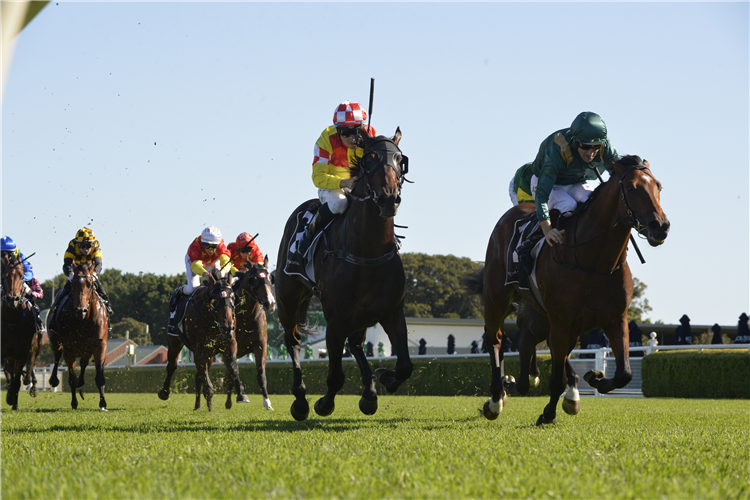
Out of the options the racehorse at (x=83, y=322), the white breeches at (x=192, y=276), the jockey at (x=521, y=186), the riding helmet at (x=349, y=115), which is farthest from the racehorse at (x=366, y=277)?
the racehorse at (x=83, y=322)

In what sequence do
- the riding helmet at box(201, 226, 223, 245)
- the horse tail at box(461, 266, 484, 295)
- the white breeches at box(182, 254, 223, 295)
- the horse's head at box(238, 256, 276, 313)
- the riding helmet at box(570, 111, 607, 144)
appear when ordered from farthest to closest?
the white breeches at box(182, 254, 223, 295), the riding helmet at box(201, 226, 223, 245), the horse's head at box(238, 256, 276, 313), the horse tail at box(461, 266, 484, 295), the riding helmet at box(570, 111, 607, 144)

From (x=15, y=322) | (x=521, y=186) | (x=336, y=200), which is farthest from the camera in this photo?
(x=15, y=322)

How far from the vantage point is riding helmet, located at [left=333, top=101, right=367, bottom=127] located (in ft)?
23.9

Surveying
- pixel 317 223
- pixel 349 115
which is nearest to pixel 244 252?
pixel 317 223

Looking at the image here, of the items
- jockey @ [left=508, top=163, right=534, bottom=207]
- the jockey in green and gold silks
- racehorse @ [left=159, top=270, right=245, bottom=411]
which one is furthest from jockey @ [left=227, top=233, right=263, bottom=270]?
the jockey in green and gold silks

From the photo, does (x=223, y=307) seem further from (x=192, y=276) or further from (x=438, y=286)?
(x=438, y=286)

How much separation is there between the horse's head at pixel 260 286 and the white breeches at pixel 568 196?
5.83m

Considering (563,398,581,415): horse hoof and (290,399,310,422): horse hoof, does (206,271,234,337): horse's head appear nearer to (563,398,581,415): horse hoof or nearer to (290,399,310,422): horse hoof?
(290,399,310,422): horse hoof

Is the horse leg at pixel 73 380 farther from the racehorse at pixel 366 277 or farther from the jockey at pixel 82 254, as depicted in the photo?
the racehorse at pixel 366 277

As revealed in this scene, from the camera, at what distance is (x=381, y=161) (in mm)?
6344

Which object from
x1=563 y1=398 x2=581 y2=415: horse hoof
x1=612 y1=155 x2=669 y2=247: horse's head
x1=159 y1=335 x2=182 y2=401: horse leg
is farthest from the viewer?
x1=159 y1=335 x2=182 y2=401: horse leg

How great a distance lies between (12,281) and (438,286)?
58319 mm

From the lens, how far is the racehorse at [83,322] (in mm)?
11953

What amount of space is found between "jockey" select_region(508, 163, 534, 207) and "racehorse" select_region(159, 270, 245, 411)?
187 inches
